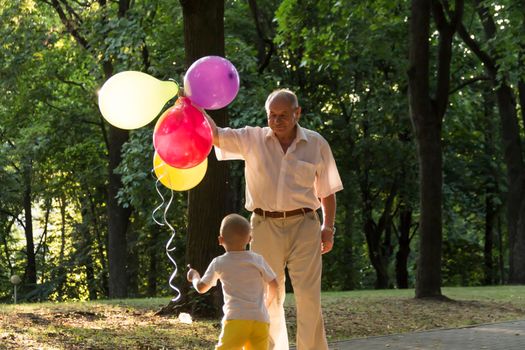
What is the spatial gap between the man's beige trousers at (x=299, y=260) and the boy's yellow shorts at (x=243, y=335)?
69 centimetres

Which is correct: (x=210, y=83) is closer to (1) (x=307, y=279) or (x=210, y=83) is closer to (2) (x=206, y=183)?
(1) (x=307, y=279)

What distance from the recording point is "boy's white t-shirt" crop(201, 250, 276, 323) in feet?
18.7

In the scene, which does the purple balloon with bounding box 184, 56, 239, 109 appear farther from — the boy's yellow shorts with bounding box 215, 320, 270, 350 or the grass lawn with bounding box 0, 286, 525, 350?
the grass lawn with bounding box 0, 286, 525, 350

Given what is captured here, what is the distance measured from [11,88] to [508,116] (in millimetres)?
Answer: 13984

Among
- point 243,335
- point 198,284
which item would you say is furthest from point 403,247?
point 243,335

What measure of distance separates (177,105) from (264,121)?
40.5ft

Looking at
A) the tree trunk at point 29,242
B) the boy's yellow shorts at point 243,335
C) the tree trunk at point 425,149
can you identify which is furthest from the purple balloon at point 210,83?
the tree trunk at point 29,242

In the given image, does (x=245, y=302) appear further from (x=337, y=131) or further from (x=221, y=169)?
(x=337, y=131)

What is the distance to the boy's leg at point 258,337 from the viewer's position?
5711 mm

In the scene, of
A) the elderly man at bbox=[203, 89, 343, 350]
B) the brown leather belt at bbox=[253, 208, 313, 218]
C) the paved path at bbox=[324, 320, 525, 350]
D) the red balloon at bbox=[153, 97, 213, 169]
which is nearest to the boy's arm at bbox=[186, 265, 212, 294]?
the elderly man at bbox=[203, 89, 343, 350]

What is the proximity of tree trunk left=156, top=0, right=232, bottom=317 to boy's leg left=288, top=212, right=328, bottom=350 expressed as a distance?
4439 mm

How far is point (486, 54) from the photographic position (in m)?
22.0

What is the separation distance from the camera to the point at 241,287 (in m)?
5.75

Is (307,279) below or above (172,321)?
above
